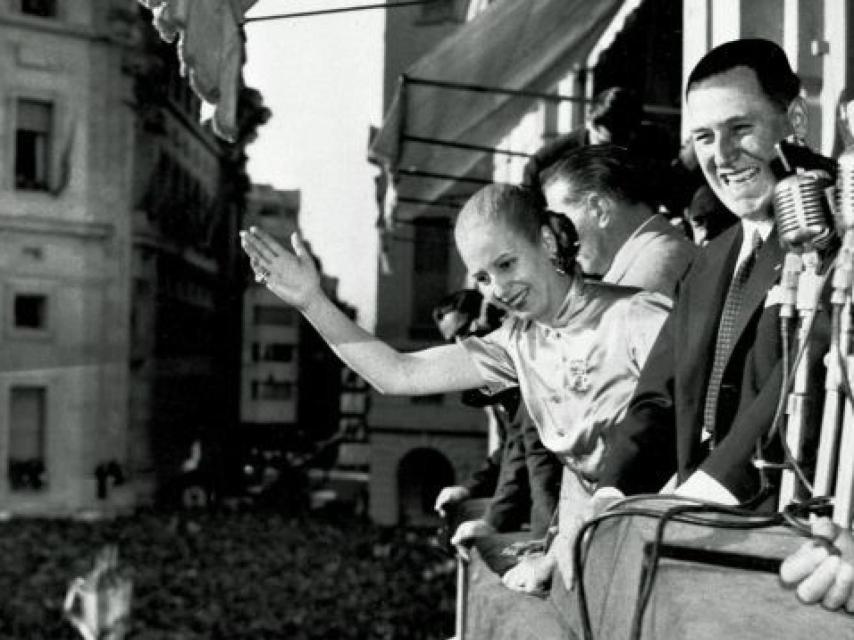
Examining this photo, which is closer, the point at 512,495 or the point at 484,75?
the point at 512,495

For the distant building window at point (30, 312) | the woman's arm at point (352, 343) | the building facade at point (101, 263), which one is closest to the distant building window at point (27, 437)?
the building facade at point (101, 263)

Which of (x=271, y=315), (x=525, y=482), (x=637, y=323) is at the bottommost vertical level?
(x=525, y=482)

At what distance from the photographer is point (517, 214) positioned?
2.32 m

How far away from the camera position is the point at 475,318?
13.6ft

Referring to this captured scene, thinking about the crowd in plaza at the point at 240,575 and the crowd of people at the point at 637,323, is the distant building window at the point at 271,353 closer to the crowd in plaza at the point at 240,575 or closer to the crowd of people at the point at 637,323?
the crowd in plaza at the point at 240,575

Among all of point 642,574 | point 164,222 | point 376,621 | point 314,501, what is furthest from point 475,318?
point 314,501

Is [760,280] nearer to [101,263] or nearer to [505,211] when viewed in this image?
[505,211]

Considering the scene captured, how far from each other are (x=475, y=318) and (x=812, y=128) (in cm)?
125

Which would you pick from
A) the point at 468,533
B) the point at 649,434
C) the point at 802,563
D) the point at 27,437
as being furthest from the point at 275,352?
the point at 802,563

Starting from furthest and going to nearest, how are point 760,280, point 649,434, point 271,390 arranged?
point 271,390, point 649,434, point 760,280

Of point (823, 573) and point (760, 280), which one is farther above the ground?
point (760, 280)

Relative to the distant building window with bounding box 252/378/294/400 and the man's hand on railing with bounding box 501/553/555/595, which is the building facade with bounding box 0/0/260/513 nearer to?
the distant building window with bounding box 252/378/294/400

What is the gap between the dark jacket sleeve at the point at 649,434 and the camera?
209cm

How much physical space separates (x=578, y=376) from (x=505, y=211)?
0.32 m
